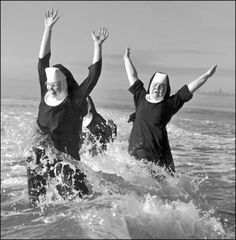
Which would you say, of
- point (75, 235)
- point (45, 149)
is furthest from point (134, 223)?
point (45, 149)

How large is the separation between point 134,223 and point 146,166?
1408 mm

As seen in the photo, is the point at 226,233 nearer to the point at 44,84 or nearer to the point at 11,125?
the point at 44,84

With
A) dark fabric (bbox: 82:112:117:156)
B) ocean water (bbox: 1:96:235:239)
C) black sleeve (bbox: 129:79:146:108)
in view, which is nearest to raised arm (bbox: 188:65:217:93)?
black sleeve (bbox: 129:79:146:108)

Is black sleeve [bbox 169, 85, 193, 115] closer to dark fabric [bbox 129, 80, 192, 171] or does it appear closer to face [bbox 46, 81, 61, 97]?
dark fabric [bbox 129, 80, 192, 171]

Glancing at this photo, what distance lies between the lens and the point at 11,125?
2797 centimetres

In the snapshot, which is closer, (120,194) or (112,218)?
(112,218)

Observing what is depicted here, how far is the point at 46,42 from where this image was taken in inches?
257

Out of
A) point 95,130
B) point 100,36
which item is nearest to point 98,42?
point 100,36

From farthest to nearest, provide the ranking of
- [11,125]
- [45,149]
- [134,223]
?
[11,125], [45,149], [134,223]

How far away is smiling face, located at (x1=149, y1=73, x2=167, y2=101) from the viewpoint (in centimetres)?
685

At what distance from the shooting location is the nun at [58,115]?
6.29 m

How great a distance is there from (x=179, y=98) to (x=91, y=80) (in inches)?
48.8

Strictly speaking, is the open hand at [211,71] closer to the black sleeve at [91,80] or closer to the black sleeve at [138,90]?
the black sleeve at [138,90]

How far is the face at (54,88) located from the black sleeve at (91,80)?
226 mm
